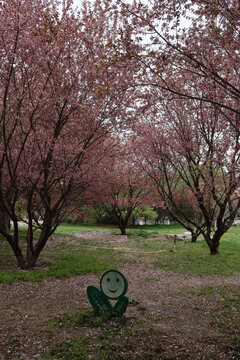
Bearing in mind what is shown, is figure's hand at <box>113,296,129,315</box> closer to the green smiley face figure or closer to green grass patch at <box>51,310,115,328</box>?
the green smiley face figure

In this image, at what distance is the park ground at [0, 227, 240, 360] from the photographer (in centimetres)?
351

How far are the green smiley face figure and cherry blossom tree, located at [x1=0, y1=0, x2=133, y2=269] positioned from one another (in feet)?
12.4

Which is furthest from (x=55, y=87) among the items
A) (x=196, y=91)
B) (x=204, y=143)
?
(x=204, y=143)

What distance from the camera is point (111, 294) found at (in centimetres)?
454

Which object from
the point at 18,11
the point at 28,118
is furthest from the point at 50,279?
the point at 18,11

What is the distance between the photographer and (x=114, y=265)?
32.6 feet

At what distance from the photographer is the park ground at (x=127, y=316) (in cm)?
351

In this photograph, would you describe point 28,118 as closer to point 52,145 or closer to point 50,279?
point 52,145

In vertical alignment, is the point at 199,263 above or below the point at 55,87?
below

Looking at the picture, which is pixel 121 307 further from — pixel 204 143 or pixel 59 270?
pixel 204 143

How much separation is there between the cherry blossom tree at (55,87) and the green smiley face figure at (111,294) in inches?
148

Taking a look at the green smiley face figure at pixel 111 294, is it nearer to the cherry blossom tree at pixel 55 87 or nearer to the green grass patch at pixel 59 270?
the green grass patch at pixel 59 270

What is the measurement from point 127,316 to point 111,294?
1.74 feet

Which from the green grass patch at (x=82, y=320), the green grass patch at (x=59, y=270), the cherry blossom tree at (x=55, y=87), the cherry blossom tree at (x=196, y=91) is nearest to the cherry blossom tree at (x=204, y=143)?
the cherry blossom tree at (x=196, y=91)
